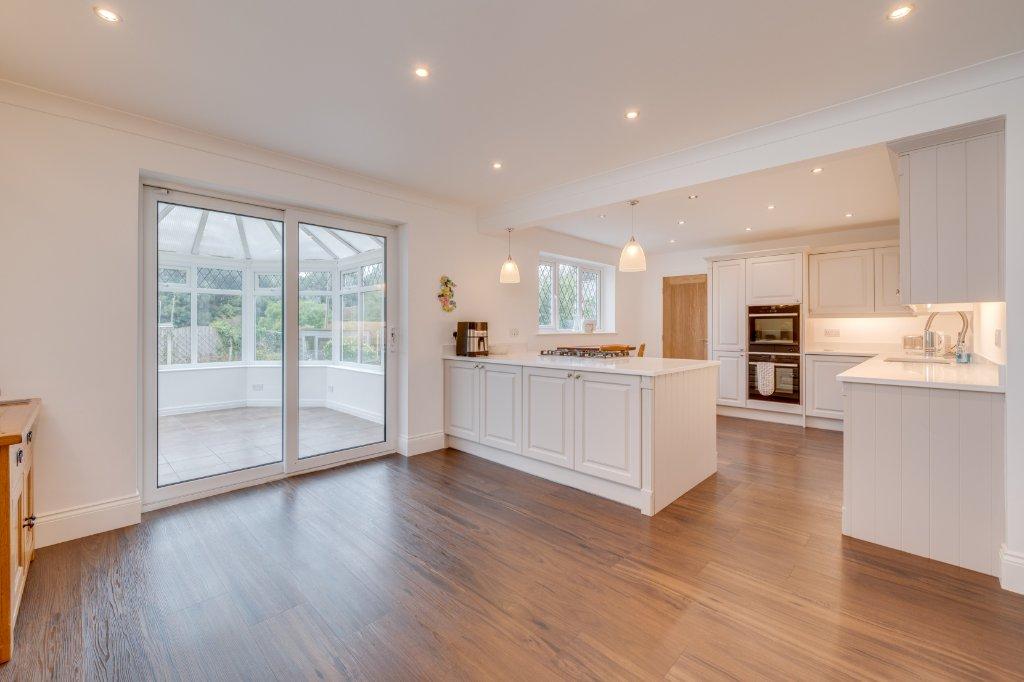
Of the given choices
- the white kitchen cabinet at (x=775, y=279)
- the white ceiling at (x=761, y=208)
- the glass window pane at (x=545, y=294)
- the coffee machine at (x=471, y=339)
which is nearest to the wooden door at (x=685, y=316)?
the white ceiling at (x=761, y=208)

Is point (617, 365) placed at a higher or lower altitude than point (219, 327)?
lower

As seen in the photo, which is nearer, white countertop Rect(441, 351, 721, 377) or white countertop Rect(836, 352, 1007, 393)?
white countertop Rect(836, 352, 1007, 393)

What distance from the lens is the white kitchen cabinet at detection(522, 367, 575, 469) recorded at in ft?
11.1

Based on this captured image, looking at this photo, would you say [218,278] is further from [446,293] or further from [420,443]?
[420,443]

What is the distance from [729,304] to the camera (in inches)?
240

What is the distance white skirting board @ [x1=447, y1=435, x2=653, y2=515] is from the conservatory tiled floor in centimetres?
113

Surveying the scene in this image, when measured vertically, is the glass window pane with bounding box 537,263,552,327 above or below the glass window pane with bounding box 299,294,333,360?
above

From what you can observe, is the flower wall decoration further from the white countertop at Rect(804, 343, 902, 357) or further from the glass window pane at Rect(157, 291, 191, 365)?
the white countertop at Rect(804, 343, 902, 357)

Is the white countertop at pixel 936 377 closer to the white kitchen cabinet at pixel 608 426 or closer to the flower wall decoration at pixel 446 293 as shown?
the white kitchen cabinet at pixel 608 426

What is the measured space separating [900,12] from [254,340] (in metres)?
4.19

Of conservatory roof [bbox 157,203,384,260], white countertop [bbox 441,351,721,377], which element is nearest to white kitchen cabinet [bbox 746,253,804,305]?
white countertop [bbox 441,351,721,377]

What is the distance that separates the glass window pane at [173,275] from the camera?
9.91ft

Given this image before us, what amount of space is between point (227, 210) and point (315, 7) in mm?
2037

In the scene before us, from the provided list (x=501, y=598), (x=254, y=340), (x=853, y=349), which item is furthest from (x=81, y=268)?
(x=853, y=349)
